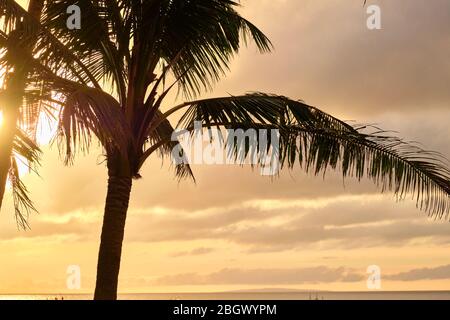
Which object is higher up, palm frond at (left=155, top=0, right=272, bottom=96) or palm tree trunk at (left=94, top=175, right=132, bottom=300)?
palm frond at (left=155, top=0, right=272, bottom=96)

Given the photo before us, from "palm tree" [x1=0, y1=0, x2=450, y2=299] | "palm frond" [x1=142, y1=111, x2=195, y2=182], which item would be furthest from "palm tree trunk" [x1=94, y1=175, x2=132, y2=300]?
"palm frond" [x1=142, y1=111, x2=195, y2=182]

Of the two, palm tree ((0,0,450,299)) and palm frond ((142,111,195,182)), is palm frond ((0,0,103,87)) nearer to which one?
palm tree ((0,0,450,299))

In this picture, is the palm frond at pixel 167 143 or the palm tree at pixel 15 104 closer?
the palm tree at pixel 15 104

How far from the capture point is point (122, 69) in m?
10.5

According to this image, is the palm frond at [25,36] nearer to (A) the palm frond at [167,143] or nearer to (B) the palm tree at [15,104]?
(B) the palm tree at [15,104]

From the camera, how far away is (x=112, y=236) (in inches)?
378

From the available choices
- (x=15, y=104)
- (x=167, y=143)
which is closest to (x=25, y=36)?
(x=15, y=104)

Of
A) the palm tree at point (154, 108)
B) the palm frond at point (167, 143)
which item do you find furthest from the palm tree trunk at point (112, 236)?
the palm frond at point (167, 143)

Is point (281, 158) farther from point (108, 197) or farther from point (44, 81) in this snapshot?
point (44, 81)

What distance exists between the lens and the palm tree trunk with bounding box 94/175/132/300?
9.50 meters

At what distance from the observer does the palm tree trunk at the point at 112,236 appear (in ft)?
31.2

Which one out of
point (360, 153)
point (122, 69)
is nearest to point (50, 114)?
point (122, 69)
